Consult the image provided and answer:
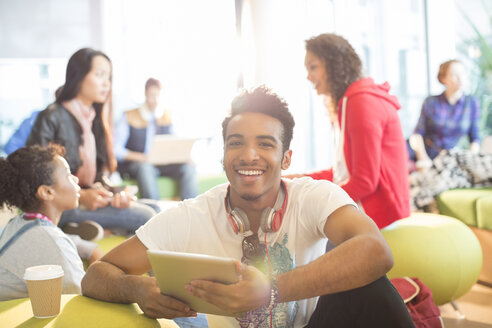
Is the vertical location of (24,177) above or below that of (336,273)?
above

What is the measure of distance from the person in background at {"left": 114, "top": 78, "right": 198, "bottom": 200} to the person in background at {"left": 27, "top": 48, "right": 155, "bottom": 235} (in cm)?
175

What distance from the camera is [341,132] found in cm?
270

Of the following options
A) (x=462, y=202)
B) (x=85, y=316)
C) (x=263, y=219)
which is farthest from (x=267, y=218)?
(x=462, y=202)

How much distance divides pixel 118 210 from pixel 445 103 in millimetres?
3071

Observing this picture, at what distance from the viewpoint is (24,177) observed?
216 centimetres

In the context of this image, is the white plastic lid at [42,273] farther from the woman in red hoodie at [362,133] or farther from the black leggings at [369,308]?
the woman in red hoodie at [362,133]

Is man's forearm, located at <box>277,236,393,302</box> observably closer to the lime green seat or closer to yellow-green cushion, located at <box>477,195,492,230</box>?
yellow-green cushion, located at <box>477,195,492,230</box>

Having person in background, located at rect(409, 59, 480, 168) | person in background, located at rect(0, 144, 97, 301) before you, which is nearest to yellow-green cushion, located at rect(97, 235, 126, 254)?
person in background, located at rect(0, 144, 97, 301)

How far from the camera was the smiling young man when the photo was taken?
4.46ft

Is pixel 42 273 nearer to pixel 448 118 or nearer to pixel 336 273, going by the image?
pixel 336 273

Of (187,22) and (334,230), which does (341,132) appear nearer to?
(334,230)

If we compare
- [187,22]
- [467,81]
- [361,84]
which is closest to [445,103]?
[467,81]

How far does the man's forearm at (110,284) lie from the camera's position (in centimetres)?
151

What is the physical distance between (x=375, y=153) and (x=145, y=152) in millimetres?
3148
